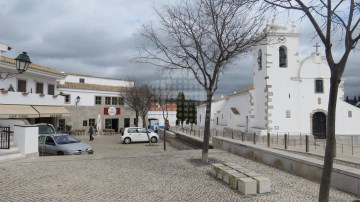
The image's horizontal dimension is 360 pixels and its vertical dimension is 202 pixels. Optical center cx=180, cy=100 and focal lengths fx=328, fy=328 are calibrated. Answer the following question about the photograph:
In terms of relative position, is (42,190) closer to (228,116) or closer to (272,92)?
(272,92)

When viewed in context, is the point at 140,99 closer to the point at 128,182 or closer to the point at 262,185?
the point at 128,182

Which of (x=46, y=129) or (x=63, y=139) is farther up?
(x=46, y=129)

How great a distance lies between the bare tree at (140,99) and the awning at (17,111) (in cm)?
1565

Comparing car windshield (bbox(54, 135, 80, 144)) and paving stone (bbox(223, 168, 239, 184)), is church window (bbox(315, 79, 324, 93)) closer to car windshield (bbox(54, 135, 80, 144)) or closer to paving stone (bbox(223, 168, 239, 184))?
car windshield (bbox(54, 135, 80, 144))

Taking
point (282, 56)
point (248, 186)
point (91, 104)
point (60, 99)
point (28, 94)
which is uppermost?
point (282, 56)

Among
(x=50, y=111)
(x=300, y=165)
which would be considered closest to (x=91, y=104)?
(x=50, y=111)

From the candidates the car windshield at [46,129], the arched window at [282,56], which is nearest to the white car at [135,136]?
the car windshield at [46,129]

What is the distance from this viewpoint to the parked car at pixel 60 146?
1652 cm

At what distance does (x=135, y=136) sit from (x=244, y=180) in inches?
891

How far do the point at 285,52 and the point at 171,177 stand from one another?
23.3 meters

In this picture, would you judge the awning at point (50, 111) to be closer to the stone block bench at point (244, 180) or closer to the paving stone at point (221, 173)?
the paving stone at point (221, 173)

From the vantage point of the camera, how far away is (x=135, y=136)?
29.5 metres

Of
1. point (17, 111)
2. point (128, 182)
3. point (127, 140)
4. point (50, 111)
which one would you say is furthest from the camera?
point (50, 111)

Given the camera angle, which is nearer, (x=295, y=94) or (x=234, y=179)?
(x=234, y=179)
